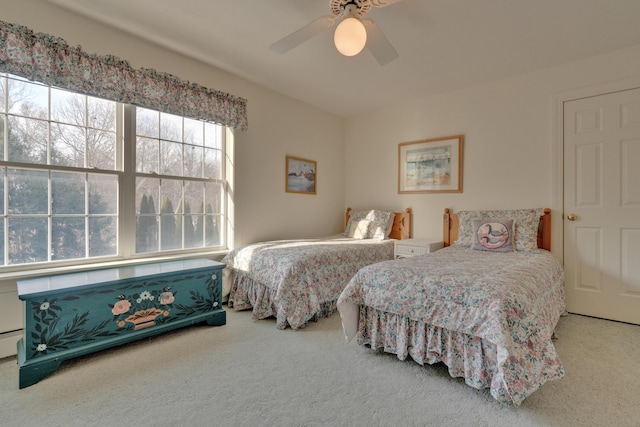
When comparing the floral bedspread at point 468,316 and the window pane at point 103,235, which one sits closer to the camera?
the floral bedspread at point 468,316

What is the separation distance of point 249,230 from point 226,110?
1.35 meters

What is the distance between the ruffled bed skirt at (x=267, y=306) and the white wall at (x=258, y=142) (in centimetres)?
56

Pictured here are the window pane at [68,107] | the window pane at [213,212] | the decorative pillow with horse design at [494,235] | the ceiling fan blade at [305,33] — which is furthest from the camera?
the window pane at [213,212]

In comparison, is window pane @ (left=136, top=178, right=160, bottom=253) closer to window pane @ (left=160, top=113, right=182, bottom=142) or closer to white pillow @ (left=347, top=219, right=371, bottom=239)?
→ window pane @ (left=160, top=113, right=182, bottom=142)

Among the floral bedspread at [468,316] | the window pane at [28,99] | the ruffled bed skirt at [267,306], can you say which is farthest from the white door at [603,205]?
the window pane at [28,99]

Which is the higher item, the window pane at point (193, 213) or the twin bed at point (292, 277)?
the window pane at point (193, 213)

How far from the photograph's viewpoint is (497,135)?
3.34 metres

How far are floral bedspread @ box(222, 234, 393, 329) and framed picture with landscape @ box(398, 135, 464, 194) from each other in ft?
4.10

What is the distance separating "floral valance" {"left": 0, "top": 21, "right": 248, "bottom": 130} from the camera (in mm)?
1943

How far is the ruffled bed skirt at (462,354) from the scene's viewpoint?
147cm

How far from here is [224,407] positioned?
154 cm

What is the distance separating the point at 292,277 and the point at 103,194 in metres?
1.75

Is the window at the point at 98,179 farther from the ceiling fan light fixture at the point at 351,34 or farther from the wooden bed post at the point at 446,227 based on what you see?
the wooden bed post at the point at 446,227

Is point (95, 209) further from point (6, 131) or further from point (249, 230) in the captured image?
point (249, 230)
